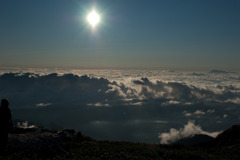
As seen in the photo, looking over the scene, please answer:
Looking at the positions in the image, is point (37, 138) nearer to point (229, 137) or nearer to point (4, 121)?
point (4, 121)

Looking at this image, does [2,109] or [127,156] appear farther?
[2,109]

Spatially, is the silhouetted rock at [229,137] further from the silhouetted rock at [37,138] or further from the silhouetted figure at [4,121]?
the silhouetted figure at [4,121]

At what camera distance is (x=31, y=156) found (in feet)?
49.3

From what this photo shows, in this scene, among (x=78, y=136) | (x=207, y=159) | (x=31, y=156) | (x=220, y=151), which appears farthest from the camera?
(x=78, y=136)

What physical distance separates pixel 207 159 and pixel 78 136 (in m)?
15.1

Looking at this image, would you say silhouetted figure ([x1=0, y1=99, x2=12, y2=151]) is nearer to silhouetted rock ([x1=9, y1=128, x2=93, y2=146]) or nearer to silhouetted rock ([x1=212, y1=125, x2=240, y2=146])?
silhouetted rock ([x1=9, y1=128, x2=93, y2=146])

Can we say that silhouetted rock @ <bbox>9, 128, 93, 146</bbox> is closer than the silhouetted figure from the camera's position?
No

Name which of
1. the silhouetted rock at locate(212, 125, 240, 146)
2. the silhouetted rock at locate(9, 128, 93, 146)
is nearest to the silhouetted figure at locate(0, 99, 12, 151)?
the silhouetted rock at locate(9, 128, 93, 146)

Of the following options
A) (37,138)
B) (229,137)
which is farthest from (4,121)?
(229,137)

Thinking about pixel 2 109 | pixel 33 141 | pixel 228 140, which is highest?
pixel 2 109

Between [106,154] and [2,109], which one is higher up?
[2,109]

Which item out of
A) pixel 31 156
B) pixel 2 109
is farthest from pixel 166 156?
pixel 2 109

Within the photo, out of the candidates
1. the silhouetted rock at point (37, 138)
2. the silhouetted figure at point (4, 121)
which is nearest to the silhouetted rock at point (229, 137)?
the silhouetted rock at point (37, 138)

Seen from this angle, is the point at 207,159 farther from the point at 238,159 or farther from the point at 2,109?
the point at 2,109
